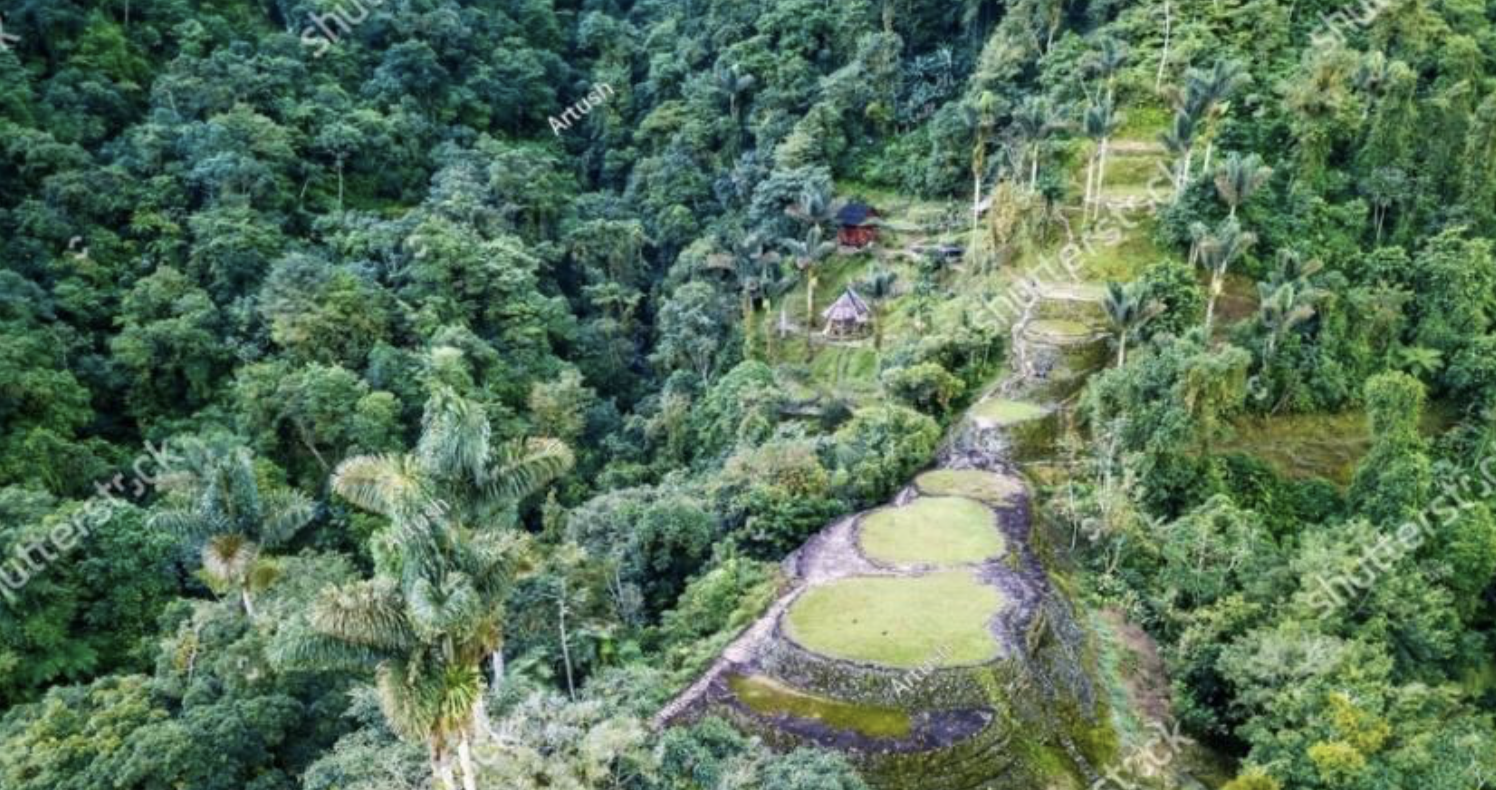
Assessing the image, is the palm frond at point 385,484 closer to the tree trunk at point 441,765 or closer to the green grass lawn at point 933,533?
the tree trunk at point 441,765

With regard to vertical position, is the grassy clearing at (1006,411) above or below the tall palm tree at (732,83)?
below

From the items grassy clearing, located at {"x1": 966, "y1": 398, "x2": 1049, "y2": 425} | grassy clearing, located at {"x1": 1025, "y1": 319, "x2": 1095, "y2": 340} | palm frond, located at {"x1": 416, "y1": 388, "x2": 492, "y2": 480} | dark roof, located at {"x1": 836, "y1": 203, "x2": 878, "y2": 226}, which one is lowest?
grassy clearing, located at {"x1": 966, "y1": 398, "x2": 1049, "y2": 425}

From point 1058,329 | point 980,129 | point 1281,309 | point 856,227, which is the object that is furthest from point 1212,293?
point 856,227

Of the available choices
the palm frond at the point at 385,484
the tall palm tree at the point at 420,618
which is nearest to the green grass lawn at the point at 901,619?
the tall palm tree at the point at 420,618

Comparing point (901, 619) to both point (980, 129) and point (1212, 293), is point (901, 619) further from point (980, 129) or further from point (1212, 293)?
point (980, 129)

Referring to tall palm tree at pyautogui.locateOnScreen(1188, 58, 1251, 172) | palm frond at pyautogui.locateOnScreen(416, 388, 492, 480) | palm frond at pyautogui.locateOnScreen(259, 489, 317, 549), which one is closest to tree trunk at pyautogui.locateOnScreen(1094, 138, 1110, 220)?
tall palm tree at pyautogui.locateOnScreen(1188, 58, 1251, 172)

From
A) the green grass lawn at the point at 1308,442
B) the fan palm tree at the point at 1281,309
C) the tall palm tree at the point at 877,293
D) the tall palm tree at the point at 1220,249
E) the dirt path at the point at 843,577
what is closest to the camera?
the dirt path at the point at 843,577

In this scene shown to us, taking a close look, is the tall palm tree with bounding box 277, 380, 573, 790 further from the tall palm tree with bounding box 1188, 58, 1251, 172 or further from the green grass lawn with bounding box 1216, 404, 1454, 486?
the tall palm tree with bounding box 1188, 58, 1251, 172
